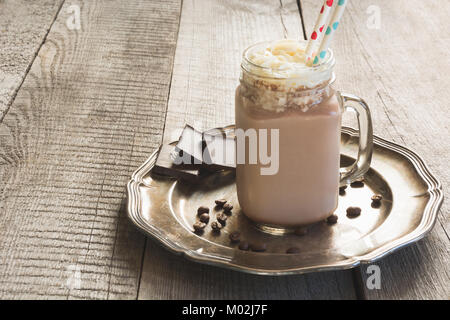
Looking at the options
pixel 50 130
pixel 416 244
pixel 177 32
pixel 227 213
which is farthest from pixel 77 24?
pixel 416 244

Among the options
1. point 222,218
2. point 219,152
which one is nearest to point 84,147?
point 219,152

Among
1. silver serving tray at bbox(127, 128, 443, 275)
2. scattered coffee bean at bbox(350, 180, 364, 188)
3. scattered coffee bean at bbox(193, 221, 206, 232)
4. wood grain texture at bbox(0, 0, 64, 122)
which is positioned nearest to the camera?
silver serving tray at bbox(127, 128, 443, 275)

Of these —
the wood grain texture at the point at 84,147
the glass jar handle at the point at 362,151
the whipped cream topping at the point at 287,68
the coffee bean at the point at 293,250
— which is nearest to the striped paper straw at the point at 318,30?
the whipped cream topping at the point at 287,68

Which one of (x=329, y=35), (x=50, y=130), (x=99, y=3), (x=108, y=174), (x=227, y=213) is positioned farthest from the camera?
(x=99, y=3)

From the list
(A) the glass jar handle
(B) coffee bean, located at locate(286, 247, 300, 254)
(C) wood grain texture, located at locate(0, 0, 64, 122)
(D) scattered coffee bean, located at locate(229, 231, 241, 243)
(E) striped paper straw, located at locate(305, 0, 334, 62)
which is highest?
(E) striped paper straw, located at locate(305, 0, 334, 62)

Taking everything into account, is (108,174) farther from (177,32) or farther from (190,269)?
(177,32)

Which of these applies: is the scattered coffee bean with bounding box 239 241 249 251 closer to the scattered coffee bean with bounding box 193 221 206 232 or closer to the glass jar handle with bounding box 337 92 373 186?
the scattered coffee bean with bounding box 193 221 206 232

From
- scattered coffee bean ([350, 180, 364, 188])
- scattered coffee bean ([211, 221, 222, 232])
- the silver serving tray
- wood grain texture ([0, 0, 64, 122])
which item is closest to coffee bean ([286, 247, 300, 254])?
the silver serving tray
